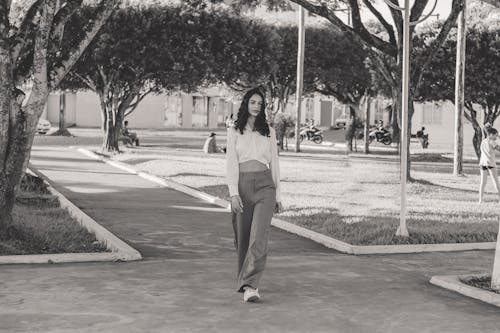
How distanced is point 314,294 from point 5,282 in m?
2.82

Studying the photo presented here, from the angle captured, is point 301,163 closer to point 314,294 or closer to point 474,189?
point 474,189

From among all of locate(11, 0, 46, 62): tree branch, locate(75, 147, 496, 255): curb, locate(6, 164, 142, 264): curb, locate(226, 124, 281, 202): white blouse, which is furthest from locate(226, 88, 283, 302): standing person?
locate(11, 0, 46, 62): tree branch

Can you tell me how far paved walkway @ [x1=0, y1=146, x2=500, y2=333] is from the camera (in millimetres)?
6234

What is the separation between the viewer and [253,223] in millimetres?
7086

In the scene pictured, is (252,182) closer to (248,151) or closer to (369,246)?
(248,151)

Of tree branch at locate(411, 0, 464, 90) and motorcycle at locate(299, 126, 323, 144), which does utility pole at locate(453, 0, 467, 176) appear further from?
motorcycle at locate(299, 126, 323, 144)

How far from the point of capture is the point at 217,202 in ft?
50.6

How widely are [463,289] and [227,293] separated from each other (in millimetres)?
2170

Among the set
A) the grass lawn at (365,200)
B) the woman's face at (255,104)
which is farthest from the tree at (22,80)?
the grass lawn at (365,200)

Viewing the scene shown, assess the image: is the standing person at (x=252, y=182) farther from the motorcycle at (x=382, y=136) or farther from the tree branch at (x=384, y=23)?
the motorcycle at (x=382, y=136)

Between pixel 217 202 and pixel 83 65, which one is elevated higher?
pixel 83 65

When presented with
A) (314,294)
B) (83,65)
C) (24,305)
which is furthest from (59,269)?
(83,65)

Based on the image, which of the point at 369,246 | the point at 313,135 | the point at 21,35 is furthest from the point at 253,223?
the point at 313,135

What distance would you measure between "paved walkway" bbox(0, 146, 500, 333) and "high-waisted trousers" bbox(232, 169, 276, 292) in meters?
0.27
